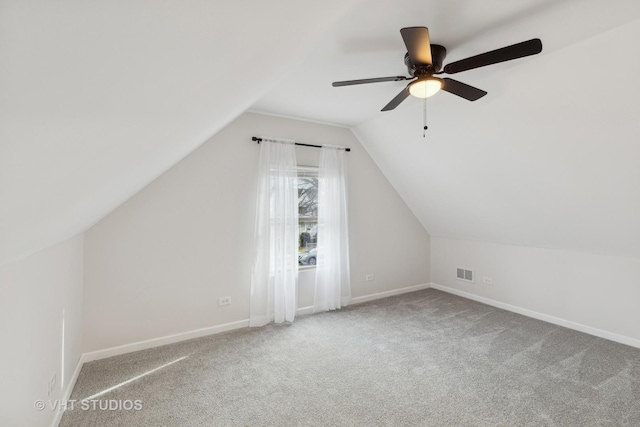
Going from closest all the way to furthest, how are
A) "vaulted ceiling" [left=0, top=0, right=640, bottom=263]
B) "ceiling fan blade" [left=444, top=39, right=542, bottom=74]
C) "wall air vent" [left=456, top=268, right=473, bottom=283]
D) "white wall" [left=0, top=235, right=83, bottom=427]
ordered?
1. "vaulted ceiling" [left=0, top=0, right=640, bottom=263]
2. "white wall" [left=0, top=235, right=83, bottom=427]
3. "ceiling fan blade" [left=444, top=39, right=542, bottom=74]
4. "wall air vent" [left=456, top=268, right=473, bottom=283]

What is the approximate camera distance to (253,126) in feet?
12.0

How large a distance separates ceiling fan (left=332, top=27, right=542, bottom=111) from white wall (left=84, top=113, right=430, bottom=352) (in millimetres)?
1906

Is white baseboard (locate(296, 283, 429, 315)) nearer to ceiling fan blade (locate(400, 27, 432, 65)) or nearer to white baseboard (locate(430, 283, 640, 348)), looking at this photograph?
white baseboard (locate(430, 283, 640, 348))

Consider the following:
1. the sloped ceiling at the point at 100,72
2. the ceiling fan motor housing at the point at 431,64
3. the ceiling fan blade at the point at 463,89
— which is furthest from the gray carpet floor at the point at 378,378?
the ceiling fan motor housing at the point at 431,64

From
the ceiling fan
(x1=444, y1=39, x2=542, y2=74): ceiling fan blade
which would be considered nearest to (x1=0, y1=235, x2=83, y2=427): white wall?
the ceiling fan

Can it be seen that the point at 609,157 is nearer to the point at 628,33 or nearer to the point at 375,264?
the point at 628,33

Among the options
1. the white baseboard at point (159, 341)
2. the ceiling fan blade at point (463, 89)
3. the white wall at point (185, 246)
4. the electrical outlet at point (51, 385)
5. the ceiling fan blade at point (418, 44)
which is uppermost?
the ceiling fan blade at point (418, 44)

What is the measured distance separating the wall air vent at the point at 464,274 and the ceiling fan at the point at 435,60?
3.17 m

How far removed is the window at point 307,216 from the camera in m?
4.05

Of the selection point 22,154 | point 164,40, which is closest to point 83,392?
point 22,154

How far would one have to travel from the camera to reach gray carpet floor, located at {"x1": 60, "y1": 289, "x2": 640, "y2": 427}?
2098 mm

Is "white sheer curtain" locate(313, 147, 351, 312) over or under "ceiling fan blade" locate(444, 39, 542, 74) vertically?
under

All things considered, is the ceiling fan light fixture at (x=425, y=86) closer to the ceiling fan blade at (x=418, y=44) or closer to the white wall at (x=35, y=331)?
the ceiling fan blade at (x=418, y=44)

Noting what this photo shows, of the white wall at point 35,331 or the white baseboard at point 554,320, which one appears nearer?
the white wall at point 35,331
